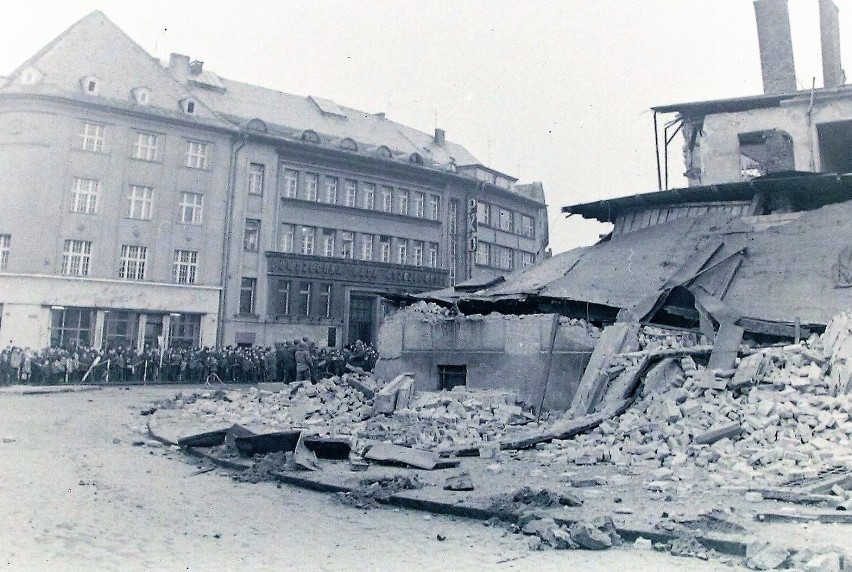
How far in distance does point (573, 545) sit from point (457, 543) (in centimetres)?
97

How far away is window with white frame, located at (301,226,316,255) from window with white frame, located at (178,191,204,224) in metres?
5.48

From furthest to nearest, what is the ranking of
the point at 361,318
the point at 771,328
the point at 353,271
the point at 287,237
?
the point at 361,318 < the point at 353,271 < the point at 287,237 < the point at 771,328

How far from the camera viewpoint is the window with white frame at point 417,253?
132ft

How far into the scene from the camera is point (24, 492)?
23.6 feet

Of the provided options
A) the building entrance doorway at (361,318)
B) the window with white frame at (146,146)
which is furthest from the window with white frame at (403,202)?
the window with white frame at (146,146)

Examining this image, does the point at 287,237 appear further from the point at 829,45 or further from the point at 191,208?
the point at 829,45

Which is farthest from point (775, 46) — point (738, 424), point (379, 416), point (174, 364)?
point (174, 364)

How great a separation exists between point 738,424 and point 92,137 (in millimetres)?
31318

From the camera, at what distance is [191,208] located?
1314 inches

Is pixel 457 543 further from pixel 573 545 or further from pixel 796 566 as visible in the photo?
pixel 796 566

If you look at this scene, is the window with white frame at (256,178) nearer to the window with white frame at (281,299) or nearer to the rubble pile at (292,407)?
the window with white frame at (281,299)

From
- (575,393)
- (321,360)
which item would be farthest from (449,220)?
(575,393)

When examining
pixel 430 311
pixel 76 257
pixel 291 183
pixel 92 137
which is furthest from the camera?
pixel 291 183

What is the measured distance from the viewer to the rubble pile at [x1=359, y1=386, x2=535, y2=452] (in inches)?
432
